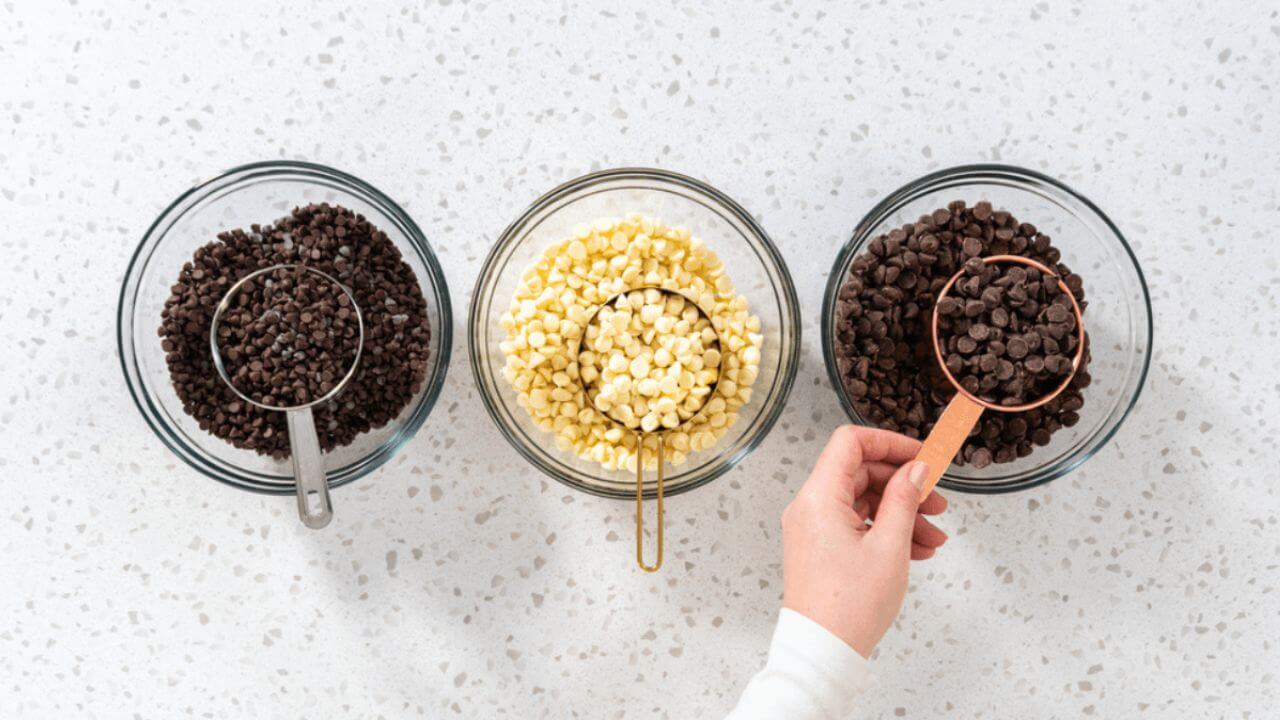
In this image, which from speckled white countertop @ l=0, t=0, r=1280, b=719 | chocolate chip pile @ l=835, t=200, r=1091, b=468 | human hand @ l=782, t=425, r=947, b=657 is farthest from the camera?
speckled white countertop @ l=0, t=0, r=1280, b=719

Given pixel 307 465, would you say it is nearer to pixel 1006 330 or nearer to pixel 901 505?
pixel 901 505

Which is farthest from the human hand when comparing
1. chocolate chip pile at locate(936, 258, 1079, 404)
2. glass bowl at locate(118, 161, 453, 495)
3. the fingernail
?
glass bowl at locate(118, 161, 453, 495)

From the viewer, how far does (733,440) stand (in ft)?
3.32

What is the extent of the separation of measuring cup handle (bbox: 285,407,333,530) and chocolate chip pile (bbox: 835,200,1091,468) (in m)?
0.59

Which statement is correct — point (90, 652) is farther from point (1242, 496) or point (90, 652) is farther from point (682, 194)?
point (1242, 496)

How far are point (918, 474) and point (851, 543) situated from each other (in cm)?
10

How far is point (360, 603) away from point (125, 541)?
0.31m

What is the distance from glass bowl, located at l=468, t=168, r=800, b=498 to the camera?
38.5 inches

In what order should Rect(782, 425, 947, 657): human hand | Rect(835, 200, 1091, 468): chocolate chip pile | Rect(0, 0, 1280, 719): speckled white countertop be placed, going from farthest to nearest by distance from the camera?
1. Rect(0, 0, 1280, 719): speckled white countertop
2. Rect(835, 200, 1091, 468): chocolate chip pile
3. Rect(782, 425, 947, 657): human hand

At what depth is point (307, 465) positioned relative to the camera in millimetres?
930

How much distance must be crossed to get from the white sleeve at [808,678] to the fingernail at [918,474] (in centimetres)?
18

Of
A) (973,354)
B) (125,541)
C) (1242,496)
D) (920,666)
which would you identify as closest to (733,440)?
(973,354)

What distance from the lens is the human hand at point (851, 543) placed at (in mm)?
840

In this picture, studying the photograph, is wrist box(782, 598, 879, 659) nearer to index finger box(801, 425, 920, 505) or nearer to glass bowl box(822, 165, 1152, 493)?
index finger box(801, 425, 920, 505)
